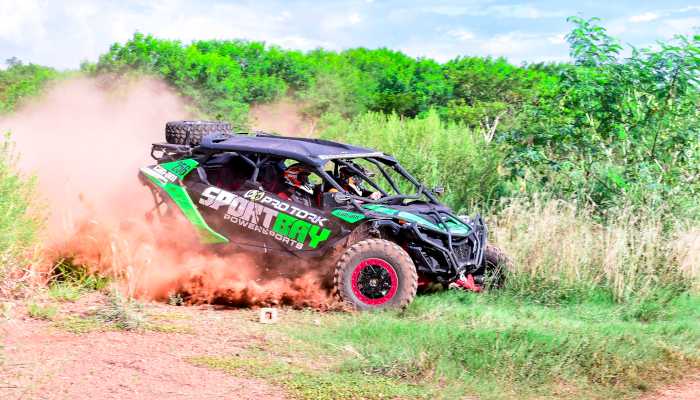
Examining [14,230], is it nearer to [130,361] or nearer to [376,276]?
[130,361]

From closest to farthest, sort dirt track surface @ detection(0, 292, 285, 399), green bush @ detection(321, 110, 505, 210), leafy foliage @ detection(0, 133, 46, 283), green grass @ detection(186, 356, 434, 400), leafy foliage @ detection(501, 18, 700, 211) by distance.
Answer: dirt track surface @ detection(0, 292, 285, 399)
green grass @ detection(186, 356, 434, 400)
leafy foliage @ detection(0, 133, 46, 283)
leafy foliage @ detection(501, 18, 700, 211)
green bush @ detection(321, 110, 505, 210)

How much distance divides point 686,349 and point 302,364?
3.65 meters

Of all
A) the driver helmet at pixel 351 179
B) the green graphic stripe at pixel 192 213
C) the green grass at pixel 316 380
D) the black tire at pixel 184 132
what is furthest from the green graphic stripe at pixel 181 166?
the green grass at pixel 316 380

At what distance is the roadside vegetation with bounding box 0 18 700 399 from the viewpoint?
18.2 ft

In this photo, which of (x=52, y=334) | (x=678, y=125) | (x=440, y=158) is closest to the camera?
(x=52, y=334)

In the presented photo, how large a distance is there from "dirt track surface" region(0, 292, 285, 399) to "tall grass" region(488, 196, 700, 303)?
3899mm

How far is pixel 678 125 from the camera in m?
10.1

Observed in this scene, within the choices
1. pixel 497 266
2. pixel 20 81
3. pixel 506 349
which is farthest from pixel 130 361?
pixel 20 81

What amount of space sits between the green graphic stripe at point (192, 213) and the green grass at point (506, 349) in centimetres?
166

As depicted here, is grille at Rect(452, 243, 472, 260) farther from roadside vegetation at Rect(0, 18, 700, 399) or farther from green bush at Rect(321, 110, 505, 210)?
green bush at Rect(321, 110, 505, 210)

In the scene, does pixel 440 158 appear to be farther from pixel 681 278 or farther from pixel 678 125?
pixel 681 278

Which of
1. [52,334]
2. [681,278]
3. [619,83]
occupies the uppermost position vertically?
[619,83]

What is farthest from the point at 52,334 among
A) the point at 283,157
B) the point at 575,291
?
the point at 575,291

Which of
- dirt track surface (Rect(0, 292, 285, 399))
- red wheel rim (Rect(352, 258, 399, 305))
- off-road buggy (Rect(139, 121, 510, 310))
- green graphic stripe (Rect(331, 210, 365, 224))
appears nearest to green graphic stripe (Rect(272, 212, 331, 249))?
off-road buggy (Rect(139, 121, 510, 310))
